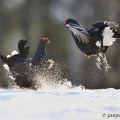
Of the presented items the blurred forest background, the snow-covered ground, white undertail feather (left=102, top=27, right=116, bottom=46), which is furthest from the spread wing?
the blurred forest background

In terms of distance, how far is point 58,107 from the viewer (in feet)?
4.70

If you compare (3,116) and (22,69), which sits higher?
(22,69)

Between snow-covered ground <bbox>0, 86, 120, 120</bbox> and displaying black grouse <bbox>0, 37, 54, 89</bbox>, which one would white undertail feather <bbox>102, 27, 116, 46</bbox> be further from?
snow-covered ground <bbox>0, 86, 120, 120</bbox>

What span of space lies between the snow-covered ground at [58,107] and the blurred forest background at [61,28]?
63.2 inches

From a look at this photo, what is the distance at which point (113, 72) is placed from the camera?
371 centimetres

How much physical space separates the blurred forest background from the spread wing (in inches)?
46.7

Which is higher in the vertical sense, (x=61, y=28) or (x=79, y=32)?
(x=61, y=28)

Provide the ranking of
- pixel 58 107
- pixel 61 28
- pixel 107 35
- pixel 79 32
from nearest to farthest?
pixel 58 107
pixel 79 32
pixel 107 35
pixel 61 28

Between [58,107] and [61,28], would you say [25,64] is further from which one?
[61,28]

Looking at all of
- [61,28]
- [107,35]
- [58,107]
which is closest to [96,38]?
[107,35]

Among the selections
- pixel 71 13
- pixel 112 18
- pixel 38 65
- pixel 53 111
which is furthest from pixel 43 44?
pixel 112 18

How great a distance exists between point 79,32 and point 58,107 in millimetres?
752

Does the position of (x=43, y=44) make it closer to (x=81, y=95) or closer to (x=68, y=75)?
(x=81, y=95)

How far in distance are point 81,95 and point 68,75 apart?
55.4 inches
